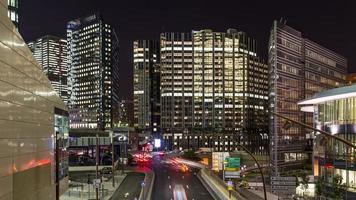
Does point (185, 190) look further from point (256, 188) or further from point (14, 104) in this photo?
point (14, 104)

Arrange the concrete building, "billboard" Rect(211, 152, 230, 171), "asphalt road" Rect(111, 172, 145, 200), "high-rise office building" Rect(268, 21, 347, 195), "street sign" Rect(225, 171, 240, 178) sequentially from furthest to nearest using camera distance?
"high-rise office building" Rect(268, 21, 347, 195) → "billboard" Rect(211, 152, 230, 171) → "street sign" Rect(225, 171, 240, 178) → "asphalt road" Rect(111, 172, 145, 200) → the concrete building

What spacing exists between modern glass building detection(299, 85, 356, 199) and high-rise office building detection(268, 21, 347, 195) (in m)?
74.5

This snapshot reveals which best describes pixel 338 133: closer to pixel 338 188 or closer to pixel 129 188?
pixel 338 188

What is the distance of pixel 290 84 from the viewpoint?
159 m

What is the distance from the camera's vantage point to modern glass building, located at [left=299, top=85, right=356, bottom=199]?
53.1 meters

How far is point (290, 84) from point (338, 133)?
10530cm

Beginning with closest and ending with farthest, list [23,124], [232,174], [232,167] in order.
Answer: [23,124] < [232,174] < [232,167]

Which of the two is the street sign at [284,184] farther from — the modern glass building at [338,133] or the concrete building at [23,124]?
the concrete building at [23,124]

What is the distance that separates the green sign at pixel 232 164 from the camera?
77812 mm

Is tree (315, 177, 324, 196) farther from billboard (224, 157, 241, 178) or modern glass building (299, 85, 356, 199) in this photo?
billboard (224, 157, 241, 178)

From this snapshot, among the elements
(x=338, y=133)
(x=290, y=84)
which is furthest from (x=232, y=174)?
(x=290, y=84)

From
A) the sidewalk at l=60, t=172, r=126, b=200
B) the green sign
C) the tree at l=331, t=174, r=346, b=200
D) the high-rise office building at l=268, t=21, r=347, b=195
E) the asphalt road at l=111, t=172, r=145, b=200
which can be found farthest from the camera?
the high-rise office building at l=268, t=21, r=347, b=195

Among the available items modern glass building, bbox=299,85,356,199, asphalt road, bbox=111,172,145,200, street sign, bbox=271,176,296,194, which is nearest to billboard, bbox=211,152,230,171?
asphalt road, bbox=111,172,145,200

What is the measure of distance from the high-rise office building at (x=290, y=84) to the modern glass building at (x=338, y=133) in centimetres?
7452
